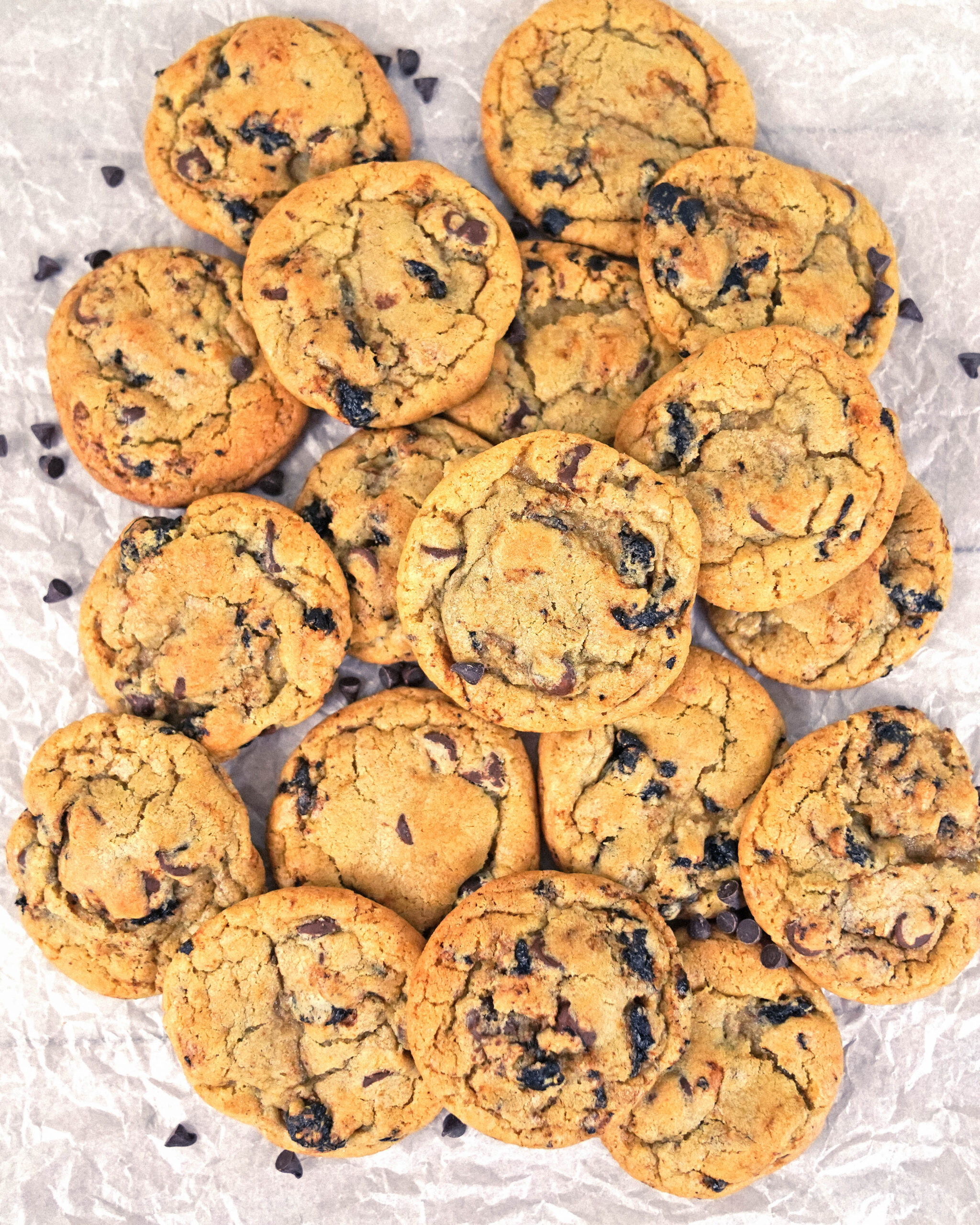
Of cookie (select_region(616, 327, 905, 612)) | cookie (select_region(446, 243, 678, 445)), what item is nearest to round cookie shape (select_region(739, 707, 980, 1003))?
cookie (select_region(616, 327, 905, 612))

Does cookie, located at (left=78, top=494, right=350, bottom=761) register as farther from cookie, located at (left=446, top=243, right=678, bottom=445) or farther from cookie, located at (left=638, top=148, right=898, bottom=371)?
cookie, located at (left=638, top=148, right=898, bottom=371)

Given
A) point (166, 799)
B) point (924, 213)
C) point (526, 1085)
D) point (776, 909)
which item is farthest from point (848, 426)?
point (166, 799)

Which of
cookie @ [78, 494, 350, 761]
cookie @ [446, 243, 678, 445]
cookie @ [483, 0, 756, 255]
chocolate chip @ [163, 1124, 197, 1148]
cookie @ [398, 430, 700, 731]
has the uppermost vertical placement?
cookie @ [483, 0, 756, 255]

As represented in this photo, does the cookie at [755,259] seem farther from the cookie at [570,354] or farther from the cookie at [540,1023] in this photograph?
the cookie at [540,1023]

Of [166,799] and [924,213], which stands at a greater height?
[924,213]

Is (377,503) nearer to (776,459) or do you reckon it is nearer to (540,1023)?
(776,459)

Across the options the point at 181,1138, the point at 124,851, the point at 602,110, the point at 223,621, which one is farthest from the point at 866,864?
the point at 602,110

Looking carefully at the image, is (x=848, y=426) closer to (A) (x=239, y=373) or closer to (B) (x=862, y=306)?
(B) (x=862, y=306)
